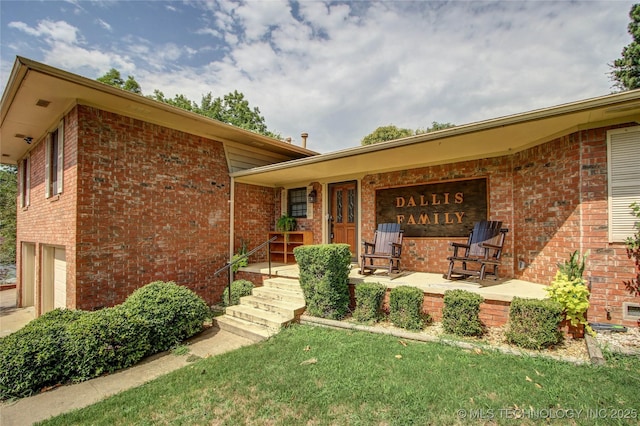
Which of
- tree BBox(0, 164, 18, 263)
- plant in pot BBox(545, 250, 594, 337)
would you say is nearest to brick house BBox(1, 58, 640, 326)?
plant in pot BBox(545, 250, 594, 337)

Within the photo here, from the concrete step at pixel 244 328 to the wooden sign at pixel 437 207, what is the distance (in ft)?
11.9

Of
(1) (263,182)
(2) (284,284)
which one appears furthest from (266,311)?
(1) (263,182)

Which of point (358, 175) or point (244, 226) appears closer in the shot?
point (358, 175)

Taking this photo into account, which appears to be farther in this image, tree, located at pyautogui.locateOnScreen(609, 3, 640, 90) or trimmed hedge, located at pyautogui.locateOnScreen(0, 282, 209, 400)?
tree, located at pyautogui.locateOnScreen(609, 3, 640, 90)

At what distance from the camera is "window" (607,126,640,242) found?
3.68 metres

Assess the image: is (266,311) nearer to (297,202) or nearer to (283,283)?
(283,283)

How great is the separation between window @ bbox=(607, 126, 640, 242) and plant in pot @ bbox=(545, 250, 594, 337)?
57cm

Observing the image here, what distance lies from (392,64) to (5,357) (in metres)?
8.58

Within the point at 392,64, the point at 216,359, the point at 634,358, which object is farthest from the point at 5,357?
the point at 392,64

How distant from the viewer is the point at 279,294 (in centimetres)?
566

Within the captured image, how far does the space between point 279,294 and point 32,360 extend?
344 cm

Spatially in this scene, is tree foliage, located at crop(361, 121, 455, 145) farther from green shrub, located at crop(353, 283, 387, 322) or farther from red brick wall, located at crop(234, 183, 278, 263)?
green shrub, located at crop(353, 283, 387, 322)

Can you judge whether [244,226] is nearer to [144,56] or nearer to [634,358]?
[144,56]

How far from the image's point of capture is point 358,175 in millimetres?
7262
